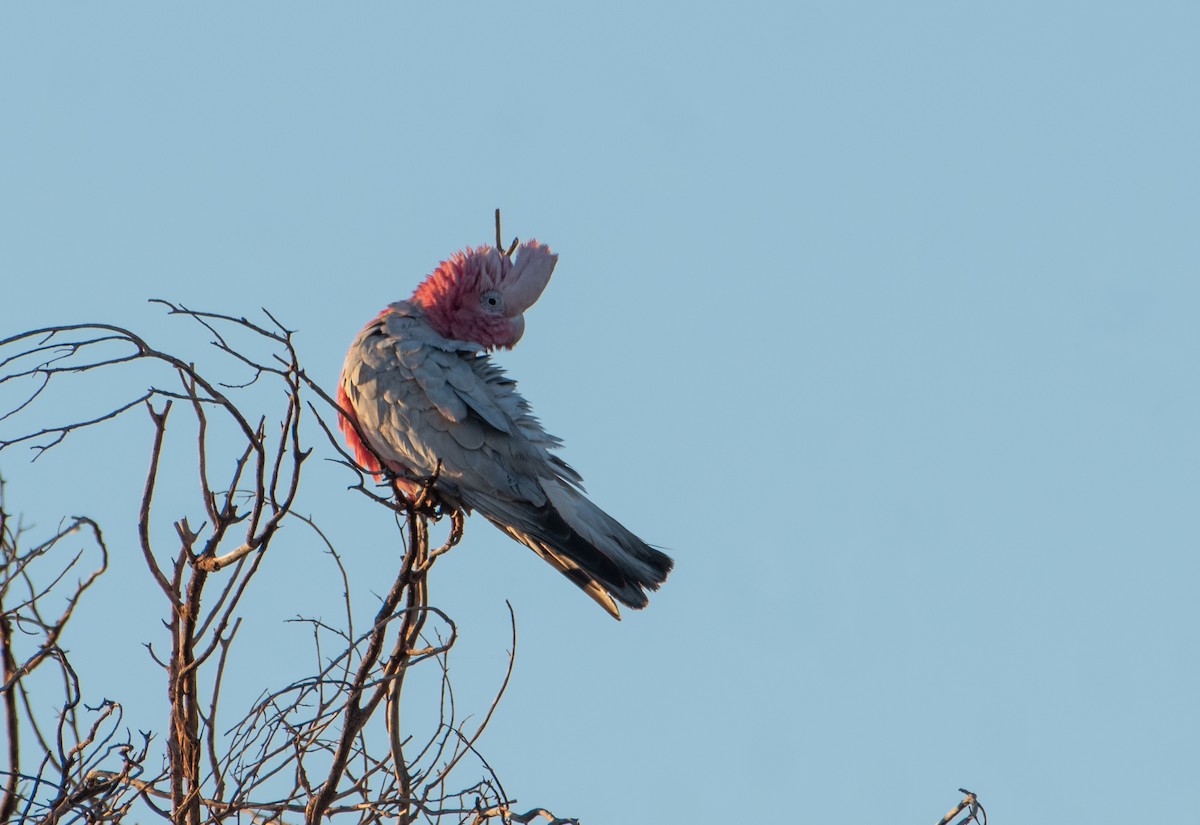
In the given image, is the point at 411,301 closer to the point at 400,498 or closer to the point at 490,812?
the point at 400,498

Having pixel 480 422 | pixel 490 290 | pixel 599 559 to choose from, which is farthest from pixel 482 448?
pixel 490 290

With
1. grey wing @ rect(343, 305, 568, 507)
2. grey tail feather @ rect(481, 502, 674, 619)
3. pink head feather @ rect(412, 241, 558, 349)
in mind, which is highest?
pink head feather @ rect(412, 241, 558, 349)

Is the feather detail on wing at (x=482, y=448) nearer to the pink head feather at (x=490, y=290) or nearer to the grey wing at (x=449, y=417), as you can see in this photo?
the grey wing at (x=449, y=417)

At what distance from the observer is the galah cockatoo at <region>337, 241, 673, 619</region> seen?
4.77 metres

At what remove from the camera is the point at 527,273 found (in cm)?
544

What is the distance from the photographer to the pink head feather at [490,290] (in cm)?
545

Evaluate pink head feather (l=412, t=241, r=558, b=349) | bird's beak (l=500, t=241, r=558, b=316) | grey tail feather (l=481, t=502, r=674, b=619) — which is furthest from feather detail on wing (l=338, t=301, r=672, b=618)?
bird's beak (l=500, t=241, r=558, b=316)

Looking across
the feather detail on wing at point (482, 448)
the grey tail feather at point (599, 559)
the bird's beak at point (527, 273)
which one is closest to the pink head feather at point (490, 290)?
the bird's beak at point (527, 273)

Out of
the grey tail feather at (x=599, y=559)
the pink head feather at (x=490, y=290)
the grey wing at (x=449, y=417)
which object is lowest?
the grey tail feather at (x=599, y=559)

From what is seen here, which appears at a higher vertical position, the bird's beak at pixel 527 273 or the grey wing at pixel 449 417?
the bird's beak at pixel 527 273

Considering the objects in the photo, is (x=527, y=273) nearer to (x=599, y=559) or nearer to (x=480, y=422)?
(x=480, y=422)

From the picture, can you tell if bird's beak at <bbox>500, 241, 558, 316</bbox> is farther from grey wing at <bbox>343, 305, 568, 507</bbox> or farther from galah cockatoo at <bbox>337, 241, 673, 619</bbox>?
grey wing at <bbox>343, 305, 568, 507</bbox>

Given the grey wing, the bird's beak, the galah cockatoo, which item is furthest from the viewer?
the bird's beak

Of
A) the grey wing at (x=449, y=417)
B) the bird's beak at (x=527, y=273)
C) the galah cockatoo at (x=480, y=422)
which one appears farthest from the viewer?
the bird's beak at (x=527, y=273)
